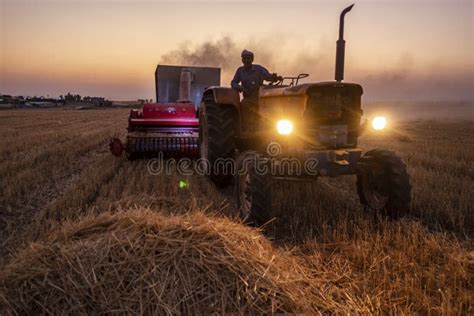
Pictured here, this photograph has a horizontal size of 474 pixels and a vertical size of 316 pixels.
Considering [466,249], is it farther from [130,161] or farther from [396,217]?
[130,161]

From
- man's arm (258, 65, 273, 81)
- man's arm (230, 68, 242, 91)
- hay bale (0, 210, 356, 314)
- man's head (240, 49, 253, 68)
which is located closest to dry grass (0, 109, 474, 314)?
hay bale (0, 210, 356, 314)

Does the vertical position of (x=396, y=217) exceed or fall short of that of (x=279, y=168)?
it falls short

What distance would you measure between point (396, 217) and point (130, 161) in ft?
18.0

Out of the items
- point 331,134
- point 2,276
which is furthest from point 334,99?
point 2,276

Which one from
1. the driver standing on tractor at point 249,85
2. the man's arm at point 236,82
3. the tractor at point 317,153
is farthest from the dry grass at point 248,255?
the man's arm at point 236,82

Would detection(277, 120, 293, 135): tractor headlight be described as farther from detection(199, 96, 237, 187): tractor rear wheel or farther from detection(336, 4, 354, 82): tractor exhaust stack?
detection(199, 96, 237, 187): tractor rear wheel

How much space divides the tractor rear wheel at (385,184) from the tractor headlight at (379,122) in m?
0.29

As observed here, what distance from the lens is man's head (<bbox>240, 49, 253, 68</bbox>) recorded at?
525 cm

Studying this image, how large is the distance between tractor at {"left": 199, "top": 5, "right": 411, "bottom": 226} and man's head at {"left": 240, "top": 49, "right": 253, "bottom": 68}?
2.30ft

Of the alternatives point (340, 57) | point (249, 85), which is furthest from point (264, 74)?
point (340, 57)

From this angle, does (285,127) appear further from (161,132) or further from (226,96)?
(161,132)

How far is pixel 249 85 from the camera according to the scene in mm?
5332

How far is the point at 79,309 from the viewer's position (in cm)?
204

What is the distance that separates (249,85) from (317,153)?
1.87 meters
